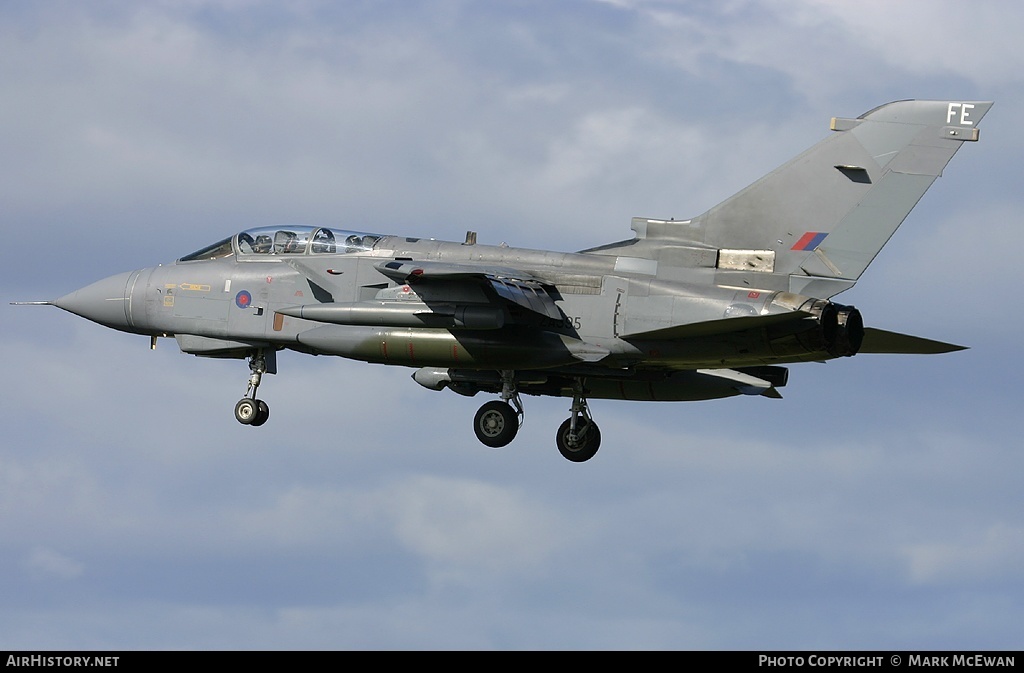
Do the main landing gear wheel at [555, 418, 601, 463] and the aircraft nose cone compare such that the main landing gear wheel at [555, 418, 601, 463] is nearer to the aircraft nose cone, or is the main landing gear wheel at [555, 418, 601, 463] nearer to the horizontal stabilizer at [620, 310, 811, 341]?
the horizontal stabilizer at [620, 310, 811, 341]

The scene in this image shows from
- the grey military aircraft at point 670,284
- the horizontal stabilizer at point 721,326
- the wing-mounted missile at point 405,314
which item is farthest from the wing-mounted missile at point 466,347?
the horizontal stabilizer at point 721,326

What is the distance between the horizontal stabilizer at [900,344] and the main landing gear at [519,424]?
16.8ft

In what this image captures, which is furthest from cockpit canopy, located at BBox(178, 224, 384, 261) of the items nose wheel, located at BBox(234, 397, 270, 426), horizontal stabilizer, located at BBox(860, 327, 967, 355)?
horizontal stabilizer, located at BBox(860, 327, 967, 355)

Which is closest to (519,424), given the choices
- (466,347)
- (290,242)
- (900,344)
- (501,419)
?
(501,419)

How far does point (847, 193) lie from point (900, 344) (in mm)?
2319

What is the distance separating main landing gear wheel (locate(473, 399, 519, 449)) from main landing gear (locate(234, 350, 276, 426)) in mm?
3405

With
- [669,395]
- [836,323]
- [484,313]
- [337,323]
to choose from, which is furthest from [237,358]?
[836,323]

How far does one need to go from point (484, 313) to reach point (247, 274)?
4.75 meters

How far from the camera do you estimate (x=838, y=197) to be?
22375 millimetres

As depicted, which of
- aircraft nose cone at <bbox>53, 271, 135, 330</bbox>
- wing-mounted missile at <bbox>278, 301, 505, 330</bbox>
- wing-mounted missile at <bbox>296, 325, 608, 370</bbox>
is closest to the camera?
wing-mounted missile at <bbox>278, 301, 505, 330</bbox>

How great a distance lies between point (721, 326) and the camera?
21453mm

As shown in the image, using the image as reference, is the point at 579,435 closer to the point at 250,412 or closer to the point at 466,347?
the point at 466,347

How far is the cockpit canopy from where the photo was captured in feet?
81.1
